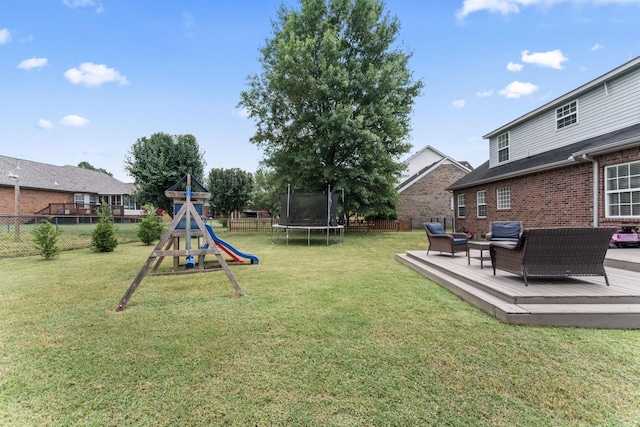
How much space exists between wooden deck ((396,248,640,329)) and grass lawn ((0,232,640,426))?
0.15 m

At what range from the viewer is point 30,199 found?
24.2m

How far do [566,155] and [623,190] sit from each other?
2.35 metres

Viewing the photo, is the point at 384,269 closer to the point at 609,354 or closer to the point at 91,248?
the point at 609,354

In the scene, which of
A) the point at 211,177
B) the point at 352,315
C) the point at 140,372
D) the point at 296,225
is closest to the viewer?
the point at 140,372

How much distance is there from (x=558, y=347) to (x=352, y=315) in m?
2.04

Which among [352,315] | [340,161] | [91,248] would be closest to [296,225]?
[340,161]

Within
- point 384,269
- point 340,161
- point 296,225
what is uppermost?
point 340,161

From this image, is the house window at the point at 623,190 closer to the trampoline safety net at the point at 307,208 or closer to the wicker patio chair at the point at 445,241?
the wicker patio chair at the point at 445,241

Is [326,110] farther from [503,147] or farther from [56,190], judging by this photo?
[56,190]

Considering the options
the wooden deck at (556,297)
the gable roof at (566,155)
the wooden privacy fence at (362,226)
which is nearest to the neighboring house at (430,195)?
the wooden privacy fence at (362,226)

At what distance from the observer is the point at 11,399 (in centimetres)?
199

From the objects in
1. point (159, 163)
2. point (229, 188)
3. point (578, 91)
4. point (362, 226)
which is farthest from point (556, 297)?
point (229, 188)

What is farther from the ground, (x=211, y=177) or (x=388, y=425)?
(x=211, y=177)

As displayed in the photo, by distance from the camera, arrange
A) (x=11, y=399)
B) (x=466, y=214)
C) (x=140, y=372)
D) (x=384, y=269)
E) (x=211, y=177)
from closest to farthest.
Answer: (x=11, y=399), (x=140, y=372), (x=384, y=269), (x=466, y=214), (x=211, y=177)
